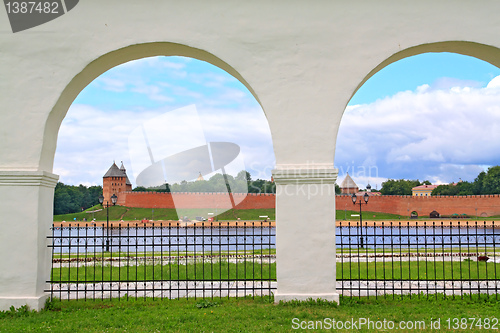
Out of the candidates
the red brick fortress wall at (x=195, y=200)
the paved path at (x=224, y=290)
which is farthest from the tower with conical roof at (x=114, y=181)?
the paved path at (x=224, y=290)

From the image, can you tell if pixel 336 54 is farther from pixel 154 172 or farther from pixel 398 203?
pixel 398 203

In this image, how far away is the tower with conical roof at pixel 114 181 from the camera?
5153cm

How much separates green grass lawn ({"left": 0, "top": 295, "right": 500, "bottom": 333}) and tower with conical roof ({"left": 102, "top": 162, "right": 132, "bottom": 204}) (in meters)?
48.3

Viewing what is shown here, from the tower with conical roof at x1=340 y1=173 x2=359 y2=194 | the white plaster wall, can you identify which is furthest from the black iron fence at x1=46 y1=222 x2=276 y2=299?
the tower with conical roof at x1=340 y1=173 x2=359 y2=194

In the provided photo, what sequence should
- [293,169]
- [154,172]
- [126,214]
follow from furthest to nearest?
1. [126,214]
2. [154,172]
3. [293,169]

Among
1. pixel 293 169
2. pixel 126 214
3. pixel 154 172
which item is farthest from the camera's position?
pixel 126 214

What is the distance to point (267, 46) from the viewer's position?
16.5ft

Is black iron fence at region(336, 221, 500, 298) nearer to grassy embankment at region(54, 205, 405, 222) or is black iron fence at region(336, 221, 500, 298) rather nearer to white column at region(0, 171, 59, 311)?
white column at region(0, 171, 59, 311)

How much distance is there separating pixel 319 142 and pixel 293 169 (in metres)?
0.48

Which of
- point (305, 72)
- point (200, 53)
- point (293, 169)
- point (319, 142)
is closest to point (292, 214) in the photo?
point (293, 169)

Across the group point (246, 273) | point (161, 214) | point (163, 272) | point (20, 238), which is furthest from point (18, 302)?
point (161, 214)

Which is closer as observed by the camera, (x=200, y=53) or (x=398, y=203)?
(x=200, y=53)

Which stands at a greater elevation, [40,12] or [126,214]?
[40,12]

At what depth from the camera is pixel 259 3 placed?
200 inches
